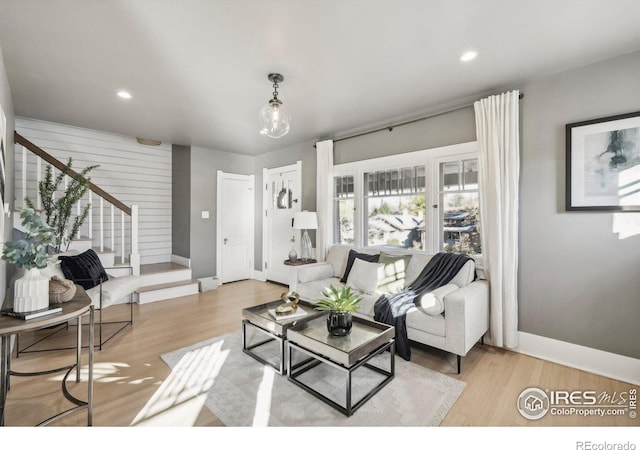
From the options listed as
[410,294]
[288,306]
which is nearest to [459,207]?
[410,294]

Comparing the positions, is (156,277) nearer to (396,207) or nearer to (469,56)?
(396,207)

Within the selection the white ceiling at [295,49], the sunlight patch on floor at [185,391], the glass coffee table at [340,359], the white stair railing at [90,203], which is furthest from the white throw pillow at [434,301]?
the white stair railing at [90,203]

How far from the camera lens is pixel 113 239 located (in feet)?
13.3

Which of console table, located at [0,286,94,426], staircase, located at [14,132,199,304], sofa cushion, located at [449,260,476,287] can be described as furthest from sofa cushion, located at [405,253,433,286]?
staircase, located at [14,132,199,304]

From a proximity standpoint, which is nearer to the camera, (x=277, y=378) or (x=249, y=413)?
(x=249, y=413)

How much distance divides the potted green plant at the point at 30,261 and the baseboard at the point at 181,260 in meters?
3.51

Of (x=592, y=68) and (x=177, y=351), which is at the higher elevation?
(x=592, y=68)

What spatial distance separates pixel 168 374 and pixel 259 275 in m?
3.47

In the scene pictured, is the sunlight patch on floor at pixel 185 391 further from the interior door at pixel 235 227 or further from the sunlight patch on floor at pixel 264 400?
the interior door at pixel 235 227

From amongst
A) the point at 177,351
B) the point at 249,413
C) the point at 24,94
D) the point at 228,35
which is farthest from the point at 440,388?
the point at 24,94
